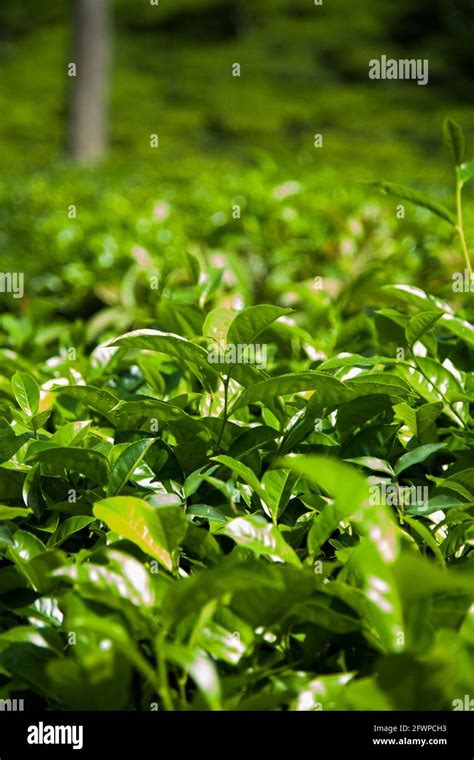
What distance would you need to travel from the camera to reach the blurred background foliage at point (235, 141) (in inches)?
108

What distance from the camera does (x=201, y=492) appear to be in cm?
114

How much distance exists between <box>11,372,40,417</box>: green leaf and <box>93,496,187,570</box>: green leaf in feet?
1.26

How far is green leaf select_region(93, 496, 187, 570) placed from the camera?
883mm

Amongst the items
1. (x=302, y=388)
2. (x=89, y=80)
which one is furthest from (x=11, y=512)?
(x=89, y=80)

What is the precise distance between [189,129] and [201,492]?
28067 millimetres

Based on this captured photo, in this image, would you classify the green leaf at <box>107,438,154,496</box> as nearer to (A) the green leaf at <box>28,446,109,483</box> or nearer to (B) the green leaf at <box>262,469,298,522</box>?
(A) the green leaf at <box>28,446,109,483</box>

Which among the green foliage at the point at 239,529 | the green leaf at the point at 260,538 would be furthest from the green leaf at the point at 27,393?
the green leaf at the point at 260,538

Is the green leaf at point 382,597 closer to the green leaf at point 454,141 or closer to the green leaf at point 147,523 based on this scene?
the green leaf at point 147,523

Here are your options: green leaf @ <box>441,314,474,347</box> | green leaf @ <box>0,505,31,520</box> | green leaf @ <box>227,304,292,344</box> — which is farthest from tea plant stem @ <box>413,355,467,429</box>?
green leaf @ <box>0,505,31,520</box>

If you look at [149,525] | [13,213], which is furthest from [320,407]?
[13,213]

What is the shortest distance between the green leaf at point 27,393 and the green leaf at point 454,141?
800mm

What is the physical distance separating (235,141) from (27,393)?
26878 mm
